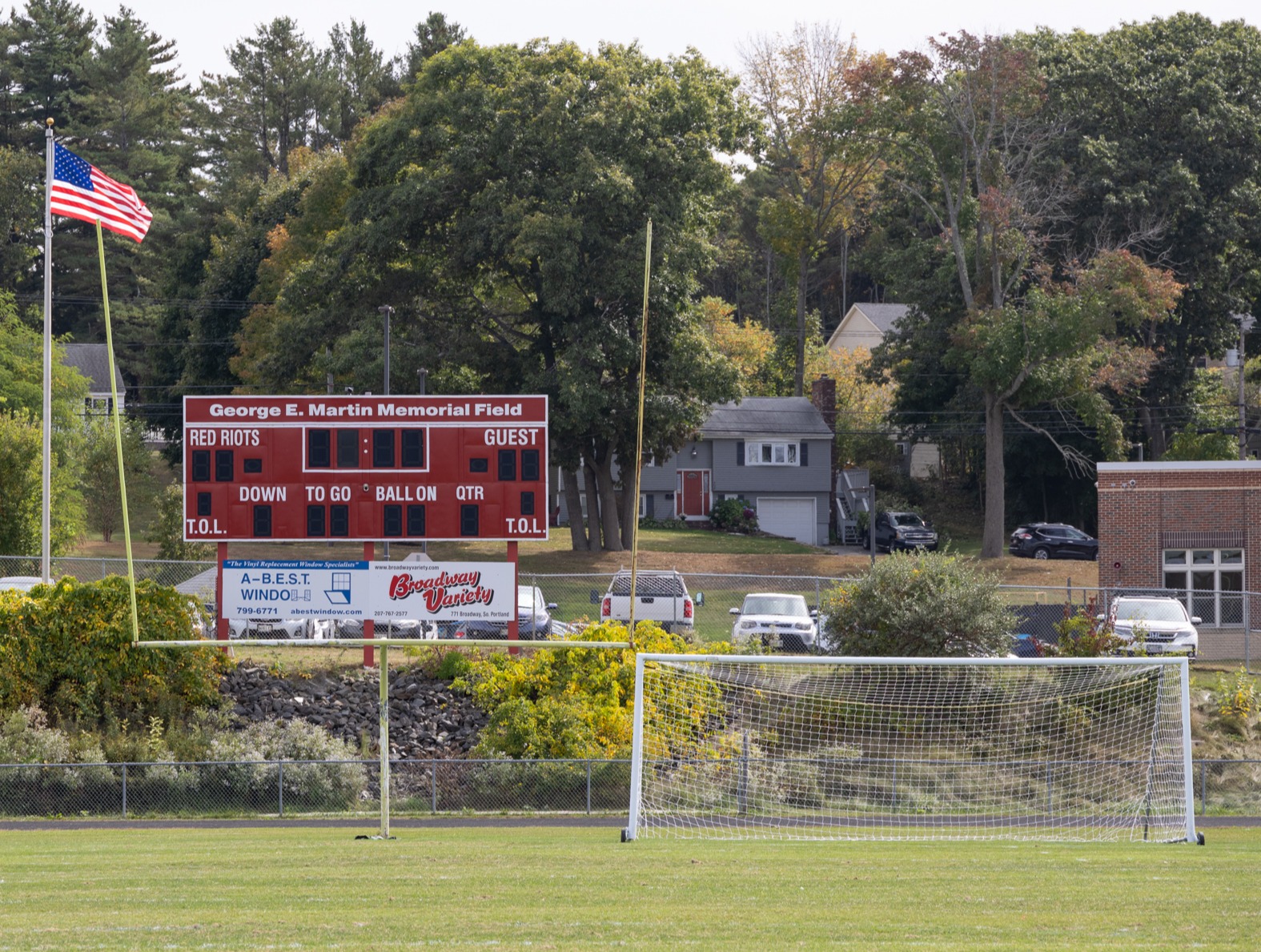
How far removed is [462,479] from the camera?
24.6 m

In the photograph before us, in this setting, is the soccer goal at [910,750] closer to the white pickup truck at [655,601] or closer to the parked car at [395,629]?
the white pickup truck at [655,601]

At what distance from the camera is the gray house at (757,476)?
200ft

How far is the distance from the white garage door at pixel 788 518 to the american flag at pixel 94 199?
4209cm

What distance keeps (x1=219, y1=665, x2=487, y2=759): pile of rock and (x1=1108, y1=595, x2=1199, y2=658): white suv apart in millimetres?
13644

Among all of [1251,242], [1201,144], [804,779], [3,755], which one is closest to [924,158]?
[1201,144]

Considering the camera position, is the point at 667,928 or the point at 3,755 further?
the point at 3,755

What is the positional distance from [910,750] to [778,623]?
31.0 ft

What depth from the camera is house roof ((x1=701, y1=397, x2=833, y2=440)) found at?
6091cm

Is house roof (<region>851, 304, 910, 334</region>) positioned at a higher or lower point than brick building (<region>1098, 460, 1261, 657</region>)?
higher

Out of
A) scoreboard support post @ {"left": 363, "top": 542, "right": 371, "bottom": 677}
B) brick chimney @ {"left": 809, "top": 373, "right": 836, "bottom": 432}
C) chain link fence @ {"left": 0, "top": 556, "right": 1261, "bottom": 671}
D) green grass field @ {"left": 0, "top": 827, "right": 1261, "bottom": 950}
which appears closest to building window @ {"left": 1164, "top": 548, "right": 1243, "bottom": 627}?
chain link fence @ {"left": 0, "top": 556, "right": 1261, "bottom": 671}

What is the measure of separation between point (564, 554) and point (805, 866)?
3454 cm

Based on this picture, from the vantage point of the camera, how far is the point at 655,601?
108 ft

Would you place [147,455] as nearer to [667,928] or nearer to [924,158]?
[924,158]

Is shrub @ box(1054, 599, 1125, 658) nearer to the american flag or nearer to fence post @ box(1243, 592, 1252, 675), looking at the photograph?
fence post @ box(1243, 592, 1252, 675)
